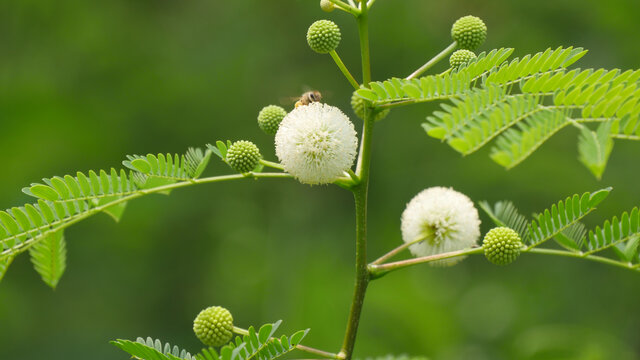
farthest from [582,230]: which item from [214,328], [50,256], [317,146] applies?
[50,256]

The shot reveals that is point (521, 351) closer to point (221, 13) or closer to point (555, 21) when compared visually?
point (555, 21)

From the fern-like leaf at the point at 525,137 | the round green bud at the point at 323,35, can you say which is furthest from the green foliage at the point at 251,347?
the round green bud at the point at 323,35

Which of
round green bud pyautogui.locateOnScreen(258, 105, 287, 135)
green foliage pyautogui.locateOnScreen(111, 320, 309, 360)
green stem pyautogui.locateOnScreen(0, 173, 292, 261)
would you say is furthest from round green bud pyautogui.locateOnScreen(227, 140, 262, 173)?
green foliage pyautogui.locateOnScreen(111, 320, 309, 360)

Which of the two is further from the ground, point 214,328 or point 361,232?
point 361,232

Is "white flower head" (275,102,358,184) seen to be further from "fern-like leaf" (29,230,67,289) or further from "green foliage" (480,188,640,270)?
"fern-like leaf" (29,230,67,289)

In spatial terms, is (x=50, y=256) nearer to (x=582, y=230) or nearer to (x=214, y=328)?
(x=214, y=328)

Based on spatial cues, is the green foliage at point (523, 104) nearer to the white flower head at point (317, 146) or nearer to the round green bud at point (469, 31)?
the white flower head at point (317, 146)
